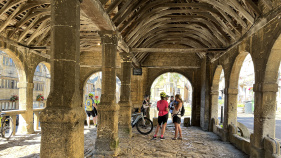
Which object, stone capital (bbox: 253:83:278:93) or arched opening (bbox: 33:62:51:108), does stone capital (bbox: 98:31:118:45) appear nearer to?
stone capital (bbox: 253:83:278:93)

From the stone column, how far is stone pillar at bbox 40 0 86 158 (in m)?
2.39

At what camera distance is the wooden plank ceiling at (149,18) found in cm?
519

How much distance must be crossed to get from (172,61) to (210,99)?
3419 mm

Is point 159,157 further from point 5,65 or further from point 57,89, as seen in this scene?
point 5,65

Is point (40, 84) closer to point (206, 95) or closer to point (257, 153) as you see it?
point (206, 95)

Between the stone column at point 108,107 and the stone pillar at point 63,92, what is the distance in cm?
239

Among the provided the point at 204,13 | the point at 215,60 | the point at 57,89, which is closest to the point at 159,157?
the point at 57,89

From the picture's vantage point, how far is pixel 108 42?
5281mm

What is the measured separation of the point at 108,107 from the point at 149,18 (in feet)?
10.1

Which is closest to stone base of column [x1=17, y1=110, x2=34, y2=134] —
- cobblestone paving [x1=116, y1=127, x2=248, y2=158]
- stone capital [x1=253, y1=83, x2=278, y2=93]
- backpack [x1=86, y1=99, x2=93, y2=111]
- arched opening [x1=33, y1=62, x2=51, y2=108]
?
backpack [x1=86, y1=99, x2=93, y2=111]

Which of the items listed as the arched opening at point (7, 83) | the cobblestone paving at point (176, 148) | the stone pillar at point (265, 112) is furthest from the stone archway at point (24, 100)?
the arched opening at point (7, 83)

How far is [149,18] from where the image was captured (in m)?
6.71

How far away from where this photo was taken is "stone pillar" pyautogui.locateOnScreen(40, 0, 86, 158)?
2.57 metres

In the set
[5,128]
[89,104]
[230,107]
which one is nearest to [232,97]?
[230,107]
